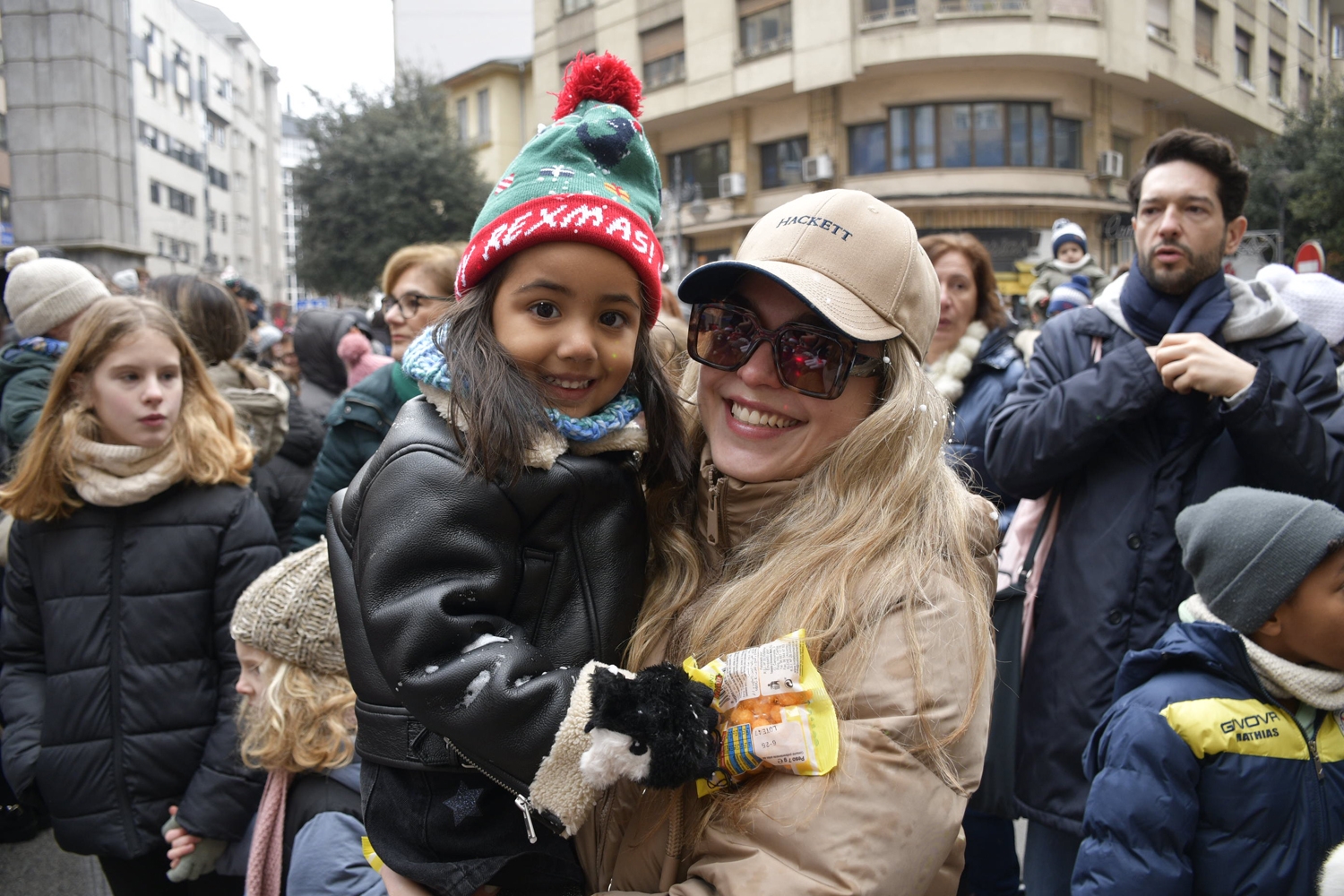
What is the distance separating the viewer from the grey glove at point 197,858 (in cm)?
275

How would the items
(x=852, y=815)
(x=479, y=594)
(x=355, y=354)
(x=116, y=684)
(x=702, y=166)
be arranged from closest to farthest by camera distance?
(x=852, y=815) → (x=479, y=594) → (x=116, y=684) → (x=355, y=354) → (x=702, y=166)

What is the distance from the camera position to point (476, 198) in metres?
23.3

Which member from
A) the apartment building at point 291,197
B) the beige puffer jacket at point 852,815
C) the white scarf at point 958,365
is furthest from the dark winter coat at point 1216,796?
the apartment building at point 291,197

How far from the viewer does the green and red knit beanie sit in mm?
1761

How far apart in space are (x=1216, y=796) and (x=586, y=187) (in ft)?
6.70

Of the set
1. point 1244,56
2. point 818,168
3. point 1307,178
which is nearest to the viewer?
point 1307,178

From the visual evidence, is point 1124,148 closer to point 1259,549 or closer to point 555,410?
point 1259,549

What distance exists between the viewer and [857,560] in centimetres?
155

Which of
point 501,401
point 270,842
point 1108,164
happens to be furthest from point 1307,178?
point 270,842

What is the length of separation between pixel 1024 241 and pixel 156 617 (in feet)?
78.4

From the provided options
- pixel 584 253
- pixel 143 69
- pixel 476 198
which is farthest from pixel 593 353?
pixel 143 69

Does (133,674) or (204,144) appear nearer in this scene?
(133,674)

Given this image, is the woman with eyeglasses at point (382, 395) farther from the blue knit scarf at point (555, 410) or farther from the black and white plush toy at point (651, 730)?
the black and white plush toy at point (651, 730)

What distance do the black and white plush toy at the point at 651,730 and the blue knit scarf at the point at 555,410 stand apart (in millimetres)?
497
